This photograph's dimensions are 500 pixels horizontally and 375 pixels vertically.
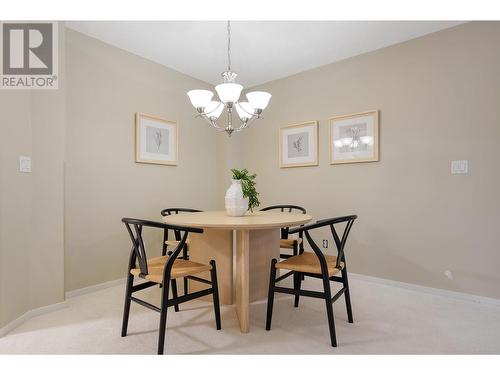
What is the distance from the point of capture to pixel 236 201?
2.25 meters

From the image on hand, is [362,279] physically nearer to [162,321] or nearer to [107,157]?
[162,321]

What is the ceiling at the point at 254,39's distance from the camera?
254 cm

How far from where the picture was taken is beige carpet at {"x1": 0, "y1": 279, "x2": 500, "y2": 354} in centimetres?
171

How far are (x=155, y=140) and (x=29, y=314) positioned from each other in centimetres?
190

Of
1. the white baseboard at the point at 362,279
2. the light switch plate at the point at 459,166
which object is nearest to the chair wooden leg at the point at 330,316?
the white baseboard at the point at 362,279

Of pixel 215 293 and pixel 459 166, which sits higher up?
pixel 459 166

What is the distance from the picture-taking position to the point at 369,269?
119 inches

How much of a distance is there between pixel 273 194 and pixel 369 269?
55.9 inches

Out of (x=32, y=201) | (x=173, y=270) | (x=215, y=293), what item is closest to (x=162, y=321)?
(x=173, y=270)

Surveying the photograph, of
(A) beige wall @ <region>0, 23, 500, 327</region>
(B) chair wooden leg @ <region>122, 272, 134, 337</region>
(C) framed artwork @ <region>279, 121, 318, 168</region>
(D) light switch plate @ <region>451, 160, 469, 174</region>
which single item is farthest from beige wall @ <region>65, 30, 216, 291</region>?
(D) light switch plate @ <region>451, 160, 469, 174</region>

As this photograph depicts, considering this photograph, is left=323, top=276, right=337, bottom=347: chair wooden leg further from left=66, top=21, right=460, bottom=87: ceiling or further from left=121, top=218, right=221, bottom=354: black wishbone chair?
left=66, top=21, right=460, bottom=87: ceiling

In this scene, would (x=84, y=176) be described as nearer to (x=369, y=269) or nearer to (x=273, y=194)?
(x=273, y=194)

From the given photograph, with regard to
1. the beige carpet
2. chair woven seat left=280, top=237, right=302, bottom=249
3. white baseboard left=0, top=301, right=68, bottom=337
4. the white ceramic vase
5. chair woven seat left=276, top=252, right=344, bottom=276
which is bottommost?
the beige carpet

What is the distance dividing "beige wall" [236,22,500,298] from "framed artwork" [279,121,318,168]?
83 millimetres
